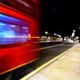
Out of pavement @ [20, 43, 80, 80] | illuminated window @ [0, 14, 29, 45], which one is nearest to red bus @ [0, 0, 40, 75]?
illuminated window @ [0, 14, 29, 45]

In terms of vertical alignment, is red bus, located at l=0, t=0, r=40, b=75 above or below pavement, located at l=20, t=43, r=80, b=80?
above

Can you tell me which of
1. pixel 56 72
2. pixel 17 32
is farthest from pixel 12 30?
pixel 56 72

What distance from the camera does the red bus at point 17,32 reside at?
7.87 metres

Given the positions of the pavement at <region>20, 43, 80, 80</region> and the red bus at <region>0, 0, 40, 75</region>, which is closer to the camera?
the red bus at <region>0, 0, 40, 75</region>

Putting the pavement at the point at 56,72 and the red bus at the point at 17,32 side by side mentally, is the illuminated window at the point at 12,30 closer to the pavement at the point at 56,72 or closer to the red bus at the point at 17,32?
the red bus at the point at 17,32

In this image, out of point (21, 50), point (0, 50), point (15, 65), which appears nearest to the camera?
point (0, 50)

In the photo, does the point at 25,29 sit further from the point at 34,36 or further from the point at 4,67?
the point at 4,67

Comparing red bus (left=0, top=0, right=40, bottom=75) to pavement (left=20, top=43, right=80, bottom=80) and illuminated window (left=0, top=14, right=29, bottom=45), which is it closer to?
illuminated window (left=0, top=14, right=29, bottom=45)

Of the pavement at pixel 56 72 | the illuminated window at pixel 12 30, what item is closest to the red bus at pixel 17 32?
the illuminated window at pixel 12 30

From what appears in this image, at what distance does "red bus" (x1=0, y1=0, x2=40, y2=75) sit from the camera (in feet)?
25.8

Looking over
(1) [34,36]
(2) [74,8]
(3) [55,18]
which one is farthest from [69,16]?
(1) [34,36]

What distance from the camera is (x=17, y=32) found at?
9.10 m

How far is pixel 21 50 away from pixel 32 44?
1.54 metres

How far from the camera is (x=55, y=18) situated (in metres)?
74.1
